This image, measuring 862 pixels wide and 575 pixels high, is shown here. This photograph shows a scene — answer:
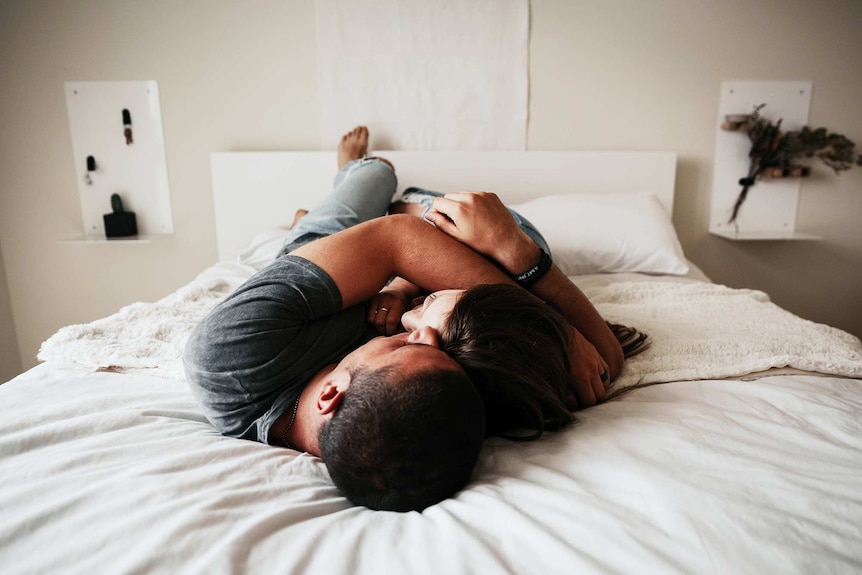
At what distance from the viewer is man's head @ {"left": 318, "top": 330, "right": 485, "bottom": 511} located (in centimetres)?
56

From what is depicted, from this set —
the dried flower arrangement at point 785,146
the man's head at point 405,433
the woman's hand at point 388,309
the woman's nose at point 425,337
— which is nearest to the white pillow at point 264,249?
the woman's hand at point 388,309

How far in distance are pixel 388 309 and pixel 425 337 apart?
9.0 inches

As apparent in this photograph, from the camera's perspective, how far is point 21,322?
2426mm

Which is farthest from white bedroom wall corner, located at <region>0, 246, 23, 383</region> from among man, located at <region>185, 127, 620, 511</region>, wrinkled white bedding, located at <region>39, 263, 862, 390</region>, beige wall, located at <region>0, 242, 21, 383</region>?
man, located at <region>185, 127, 620, 511</region>

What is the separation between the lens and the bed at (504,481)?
0.48 meters

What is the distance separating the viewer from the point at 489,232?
93cm

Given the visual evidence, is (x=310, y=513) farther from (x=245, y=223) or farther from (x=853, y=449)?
(x=245, y=223)

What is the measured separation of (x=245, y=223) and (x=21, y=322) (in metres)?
1.21

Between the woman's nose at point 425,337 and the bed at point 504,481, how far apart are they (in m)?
0.17

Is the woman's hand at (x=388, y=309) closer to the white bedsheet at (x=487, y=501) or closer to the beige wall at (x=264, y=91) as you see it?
the white bedsheet at (x=487, y=501)

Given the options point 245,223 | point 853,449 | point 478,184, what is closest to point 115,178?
point 245,223

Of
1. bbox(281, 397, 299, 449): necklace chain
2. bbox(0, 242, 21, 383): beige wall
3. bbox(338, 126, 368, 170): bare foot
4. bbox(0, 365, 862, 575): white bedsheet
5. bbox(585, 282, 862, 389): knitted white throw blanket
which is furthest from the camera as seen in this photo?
bbox(0, 242, 21, 383): beige wall

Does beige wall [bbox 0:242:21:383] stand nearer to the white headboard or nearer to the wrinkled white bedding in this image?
the white headboard

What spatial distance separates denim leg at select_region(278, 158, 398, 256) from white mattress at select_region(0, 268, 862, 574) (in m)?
0.54
